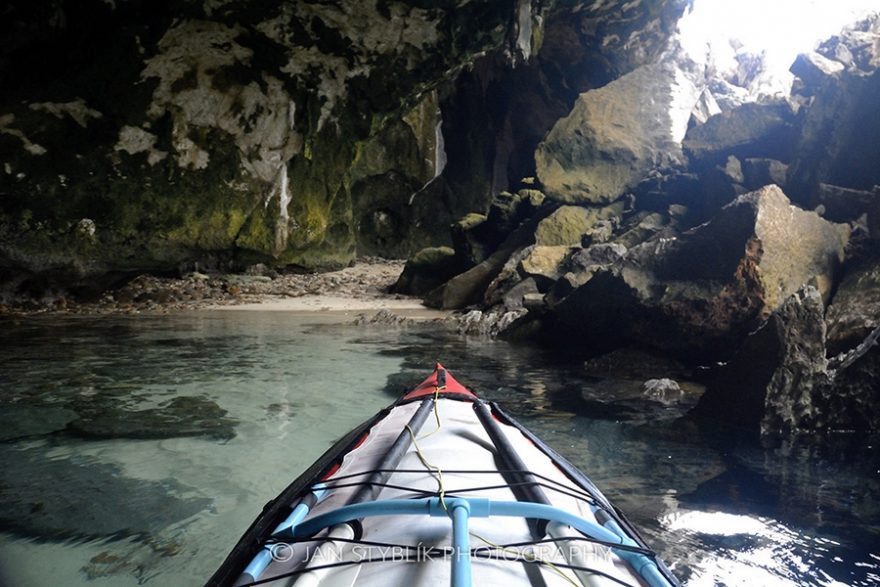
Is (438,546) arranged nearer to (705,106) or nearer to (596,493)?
(596,493)

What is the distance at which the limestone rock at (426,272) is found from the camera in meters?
14.5

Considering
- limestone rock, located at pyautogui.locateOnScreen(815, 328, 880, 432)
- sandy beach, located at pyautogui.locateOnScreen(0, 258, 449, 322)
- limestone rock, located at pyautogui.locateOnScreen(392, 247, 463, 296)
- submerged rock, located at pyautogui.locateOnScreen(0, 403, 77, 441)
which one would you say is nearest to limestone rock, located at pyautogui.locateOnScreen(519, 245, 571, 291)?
sandy beach, located at pyautogui.locateOnScreen(0, 258, 449, 322)

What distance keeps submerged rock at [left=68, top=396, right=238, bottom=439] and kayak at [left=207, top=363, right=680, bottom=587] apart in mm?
2424

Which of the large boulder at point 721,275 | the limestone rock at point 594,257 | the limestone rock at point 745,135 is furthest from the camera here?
the limestone rock at point 745,135

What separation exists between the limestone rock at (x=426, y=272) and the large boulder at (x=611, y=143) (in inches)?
119

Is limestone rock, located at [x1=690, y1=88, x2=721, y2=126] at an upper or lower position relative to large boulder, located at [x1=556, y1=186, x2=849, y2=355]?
upper

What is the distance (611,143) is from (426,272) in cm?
565

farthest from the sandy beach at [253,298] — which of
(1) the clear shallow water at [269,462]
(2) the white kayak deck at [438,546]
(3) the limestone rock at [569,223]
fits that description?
(2) the white kayak deck at [438,546]

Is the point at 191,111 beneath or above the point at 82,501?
above

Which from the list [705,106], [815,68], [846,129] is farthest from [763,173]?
[705,106]

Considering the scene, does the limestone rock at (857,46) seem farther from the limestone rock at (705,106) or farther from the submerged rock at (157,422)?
the submerged rock at (157,422)

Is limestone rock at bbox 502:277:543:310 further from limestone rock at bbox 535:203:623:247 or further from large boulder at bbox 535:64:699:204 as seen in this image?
large boulder at bbox 535:64:699:204

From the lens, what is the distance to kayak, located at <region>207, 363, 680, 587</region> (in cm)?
137

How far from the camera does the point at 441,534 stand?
1497 mm
